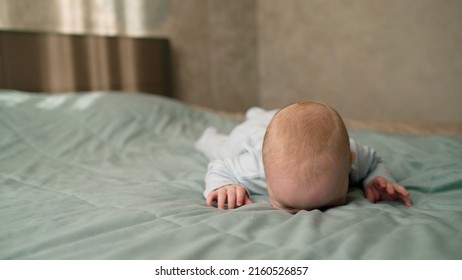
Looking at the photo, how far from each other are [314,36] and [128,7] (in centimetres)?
154

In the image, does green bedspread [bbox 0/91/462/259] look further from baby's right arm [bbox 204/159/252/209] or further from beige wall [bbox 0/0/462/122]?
beige wall [bbox 0/0/462/122]

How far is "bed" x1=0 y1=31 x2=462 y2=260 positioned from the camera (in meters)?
0.56

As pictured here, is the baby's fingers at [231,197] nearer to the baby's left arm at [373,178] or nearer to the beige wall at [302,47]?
the baby's left arm at [373,178]

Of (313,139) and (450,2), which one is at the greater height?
(450,2)

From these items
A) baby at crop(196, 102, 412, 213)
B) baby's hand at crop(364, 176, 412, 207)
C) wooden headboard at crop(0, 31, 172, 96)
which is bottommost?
baby's hand at crop(364, 176, 412, 207)

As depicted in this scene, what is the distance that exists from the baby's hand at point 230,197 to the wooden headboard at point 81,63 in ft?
5.15

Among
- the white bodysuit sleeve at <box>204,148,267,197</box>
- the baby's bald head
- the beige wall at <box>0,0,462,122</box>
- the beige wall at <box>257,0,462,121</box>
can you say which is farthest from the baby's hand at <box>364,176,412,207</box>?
the beige wall at <box>257,0,462,121</box>

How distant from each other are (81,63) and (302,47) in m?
1.87

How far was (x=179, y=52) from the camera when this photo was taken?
291 centimetres

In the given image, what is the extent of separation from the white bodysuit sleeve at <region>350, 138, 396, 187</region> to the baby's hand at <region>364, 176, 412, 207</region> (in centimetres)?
4

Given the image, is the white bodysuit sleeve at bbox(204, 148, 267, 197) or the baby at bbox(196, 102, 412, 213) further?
the white bodysuit sleeve at bbox(204, 148, 267, 197)

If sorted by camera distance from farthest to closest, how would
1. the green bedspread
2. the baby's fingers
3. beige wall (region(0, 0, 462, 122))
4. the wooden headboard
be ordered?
1. beige wall (region(0, 0, 462, 122))
2. the wooden headboard
3. the baby's fingers
4. the green bedspread
